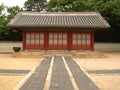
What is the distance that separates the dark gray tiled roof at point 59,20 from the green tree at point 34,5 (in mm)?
35558

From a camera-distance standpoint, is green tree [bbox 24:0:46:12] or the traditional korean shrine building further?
green tree [bbox 24:0:46:12]

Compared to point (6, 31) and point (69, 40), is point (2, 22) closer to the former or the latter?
point (6, 31)

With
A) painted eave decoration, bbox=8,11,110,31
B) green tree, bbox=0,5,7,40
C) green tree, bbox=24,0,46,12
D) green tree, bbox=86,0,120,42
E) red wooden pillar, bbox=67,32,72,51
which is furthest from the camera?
green tree, bbox=24,0,46,12

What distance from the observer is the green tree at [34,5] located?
236 feet

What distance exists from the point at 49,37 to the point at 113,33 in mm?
15965

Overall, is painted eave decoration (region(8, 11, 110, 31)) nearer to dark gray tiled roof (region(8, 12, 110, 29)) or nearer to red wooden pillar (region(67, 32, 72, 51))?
dark gray tiled roof (region(8, 12, 110, 29))

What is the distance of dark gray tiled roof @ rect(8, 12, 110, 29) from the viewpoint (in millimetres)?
31938

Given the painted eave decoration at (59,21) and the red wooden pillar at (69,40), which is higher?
the painted eave decoration at (59,21)

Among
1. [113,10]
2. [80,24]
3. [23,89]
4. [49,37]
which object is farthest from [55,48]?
[23,89]

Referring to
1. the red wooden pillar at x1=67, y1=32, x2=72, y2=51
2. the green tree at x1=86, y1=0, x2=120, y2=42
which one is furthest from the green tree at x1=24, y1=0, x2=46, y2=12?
the red wooden pillar at x1=67, y1=32, x2=72, y2=51

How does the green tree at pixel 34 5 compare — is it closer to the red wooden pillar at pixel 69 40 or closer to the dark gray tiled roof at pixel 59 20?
the dark gray tiled roof at pixel 59 20

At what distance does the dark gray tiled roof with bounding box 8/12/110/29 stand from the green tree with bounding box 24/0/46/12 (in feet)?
117

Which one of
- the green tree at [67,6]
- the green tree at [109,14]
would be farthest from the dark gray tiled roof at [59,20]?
the green tree at [67,6]

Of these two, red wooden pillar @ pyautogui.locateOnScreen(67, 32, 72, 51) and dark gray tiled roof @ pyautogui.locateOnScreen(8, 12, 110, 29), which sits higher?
dark gray tiled roof @ pyautogui.locateOnScreen(8, 12, 110, 29)
